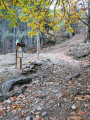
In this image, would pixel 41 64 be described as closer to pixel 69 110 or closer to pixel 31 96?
pixel 31 96

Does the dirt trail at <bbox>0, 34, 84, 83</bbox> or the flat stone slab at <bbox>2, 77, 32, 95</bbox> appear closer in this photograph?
the flat stone slab at <bbox>2, 77, 32, 95</bbox>

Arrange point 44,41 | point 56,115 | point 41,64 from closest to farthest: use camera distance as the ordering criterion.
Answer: point 56,115 < point 41,64 < point 44,41

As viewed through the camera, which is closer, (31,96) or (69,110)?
(69,110)

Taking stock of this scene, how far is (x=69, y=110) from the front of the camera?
8.70 ft

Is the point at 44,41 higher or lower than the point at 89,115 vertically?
higher

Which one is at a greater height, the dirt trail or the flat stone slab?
the dirt trail

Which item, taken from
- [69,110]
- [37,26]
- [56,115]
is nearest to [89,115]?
[69,110]

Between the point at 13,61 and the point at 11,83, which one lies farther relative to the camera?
the point at 13,61

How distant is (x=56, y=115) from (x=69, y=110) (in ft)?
A: 1.24

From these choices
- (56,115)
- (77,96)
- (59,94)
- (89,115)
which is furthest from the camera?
(59,94)

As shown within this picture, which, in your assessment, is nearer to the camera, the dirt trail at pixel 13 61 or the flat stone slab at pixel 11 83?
the flat stone slab at pixel 11 83

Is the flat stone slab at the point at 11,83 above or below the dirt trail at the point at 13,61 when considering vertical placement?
below

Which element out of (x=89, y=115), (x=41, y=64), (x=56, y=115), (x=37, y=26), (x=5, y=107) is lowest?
(x=5, y=107)

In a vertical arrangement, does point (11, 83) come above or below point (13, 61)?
below
